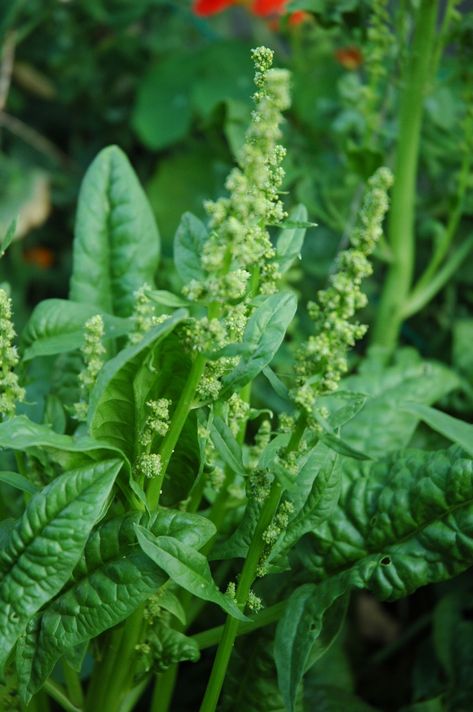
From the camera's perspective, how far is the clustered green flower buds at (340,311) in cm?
58

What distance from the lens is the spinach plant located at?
0.59m

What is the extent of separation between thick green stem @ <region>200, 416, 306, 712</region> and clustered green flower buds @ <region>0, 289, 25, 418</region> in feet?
0.68

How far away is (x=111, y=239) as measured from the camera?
0.92 metres

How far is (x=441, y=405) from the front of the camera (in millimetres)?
1171

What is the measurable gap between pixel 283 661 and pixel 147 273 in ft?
1.40

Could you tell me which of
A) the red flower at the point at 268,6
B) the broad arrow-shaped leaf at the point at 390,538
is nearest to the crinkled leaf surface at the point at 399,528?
the broad arrow-shaped leaf at the point at 390,538

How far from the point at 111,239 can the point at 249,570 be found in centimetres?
40

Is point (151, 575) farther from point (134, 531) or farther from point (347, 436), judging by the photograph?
point (347, 436)

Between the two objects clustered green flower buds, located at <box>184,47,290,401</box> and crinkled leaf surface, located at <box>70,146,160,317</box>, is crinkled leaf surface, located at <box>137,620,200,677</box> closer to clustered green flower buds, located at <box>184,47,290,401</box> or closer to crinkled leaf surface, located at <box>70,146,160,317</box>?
clustered green flower buds, located at <box>184,47,290,401</box>

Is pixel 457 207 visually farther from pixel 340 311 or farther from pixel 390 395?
pixel 340 311

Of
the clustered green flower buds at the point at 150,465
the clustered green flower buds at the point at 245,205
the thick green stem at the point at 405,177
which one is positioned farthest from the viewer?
the thick green stem at the point at 405,177

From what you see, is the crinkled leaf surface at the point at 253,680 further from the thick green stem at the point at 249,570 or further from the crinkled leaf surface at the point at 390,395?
the crinkled leaf surface at the point at 390,395

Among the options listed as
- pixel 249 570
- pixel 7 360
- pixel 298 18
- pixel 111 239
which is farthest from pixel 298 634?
pixel 298 18

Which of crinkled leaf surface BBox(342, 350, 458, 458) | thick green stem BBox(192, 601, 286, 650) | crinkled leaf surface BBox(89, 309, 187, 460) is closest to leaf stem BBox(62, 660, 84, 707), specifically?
thick green stem BBox(192, 601, 286, 650)
